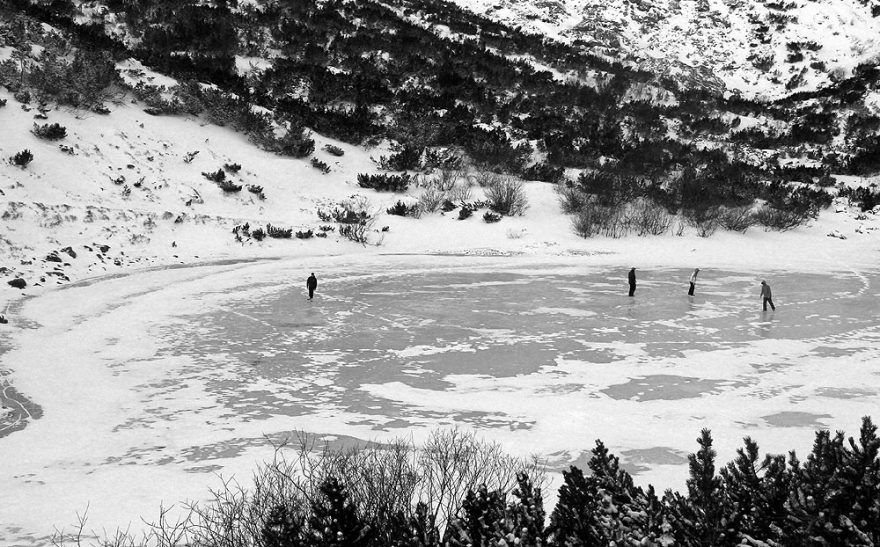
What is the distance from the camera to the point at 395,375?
9.41 meters

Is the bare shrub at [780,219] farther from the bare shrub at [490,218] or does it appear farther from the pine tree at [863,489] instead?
the pine tree at [863,489]

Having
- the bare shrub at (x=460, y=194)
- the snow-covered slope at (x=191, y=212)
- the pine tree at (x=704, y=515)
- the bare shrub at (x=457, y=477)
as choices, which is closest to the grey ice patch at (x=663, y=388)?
the bare shrub at (x=457, y=477)

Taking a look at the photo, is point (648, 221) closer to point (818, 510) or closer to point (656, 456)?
point (656, 456)

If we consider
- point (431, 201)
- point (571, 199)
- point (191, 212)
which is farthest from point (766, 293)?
point (191, 212)

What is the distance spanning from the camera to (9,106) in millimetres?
22734

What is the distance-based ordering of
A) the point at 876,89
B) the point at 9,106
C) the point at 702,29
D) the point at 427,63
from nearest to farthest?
the point at 9,106
the point at 427,63
the point at 876,89
the point at 702,29

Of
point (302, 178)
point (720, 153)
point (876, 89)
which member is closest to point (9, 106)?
point (302, 178)

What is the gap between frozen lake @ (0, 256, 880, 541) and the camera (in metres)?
6.52

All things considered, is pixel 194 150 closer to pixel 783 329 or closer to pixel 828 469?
pixel 783 329

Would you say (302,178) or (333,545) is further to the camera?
(302,178)

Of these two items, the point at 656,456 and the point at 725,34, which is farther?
the point at 725,34

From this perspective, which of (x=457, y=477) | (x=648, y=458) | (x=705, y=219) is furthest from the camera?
(x=705, y=219)

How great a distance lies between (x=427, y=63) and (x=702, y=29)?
25.9 m

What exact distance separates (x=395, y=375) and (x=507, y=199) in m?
19.5
